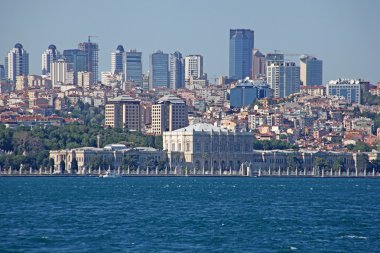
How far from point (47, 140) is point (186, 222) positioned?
9505 centimetres

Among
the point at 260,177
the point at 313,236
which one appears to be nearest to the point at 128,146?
the point at 260,177

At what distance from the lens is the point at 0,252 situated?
55.2m

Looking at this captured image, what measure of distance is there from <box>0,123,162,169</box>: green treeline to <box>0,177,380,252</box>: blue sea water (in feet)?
166

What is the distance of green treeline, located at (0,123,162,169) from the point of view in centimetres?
15138

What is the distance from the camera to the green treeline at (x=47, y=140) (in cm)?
15138

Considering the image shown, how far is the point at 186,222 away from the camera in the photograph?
2719 inches

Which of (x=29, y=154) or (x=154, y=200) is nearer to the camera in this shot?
(x=154, y=200)

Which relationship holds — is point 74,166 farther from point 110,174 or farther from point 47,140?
point 47,140

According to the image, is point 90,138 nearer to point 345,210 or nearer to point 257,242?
point 345,210

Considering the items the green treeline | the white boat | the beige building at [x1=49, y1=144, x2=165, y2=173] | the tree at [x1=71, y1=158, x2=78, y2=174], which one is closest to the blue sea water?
the white boat

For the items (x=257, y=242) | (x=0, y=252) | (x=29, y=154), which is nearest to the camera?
(x=0, y=252)

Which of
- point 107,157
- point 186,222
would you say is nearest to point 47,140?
point 107,157

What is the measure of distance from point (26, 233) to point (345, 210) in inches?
901

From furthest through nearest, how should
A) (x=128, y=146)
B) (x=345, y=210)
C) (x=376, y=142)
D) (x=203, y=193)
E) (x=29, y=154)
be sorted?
(x=376, y=142), (x=128, y=146), (x=29, y=154), (x=203, y=193), (x=345, y=210)
